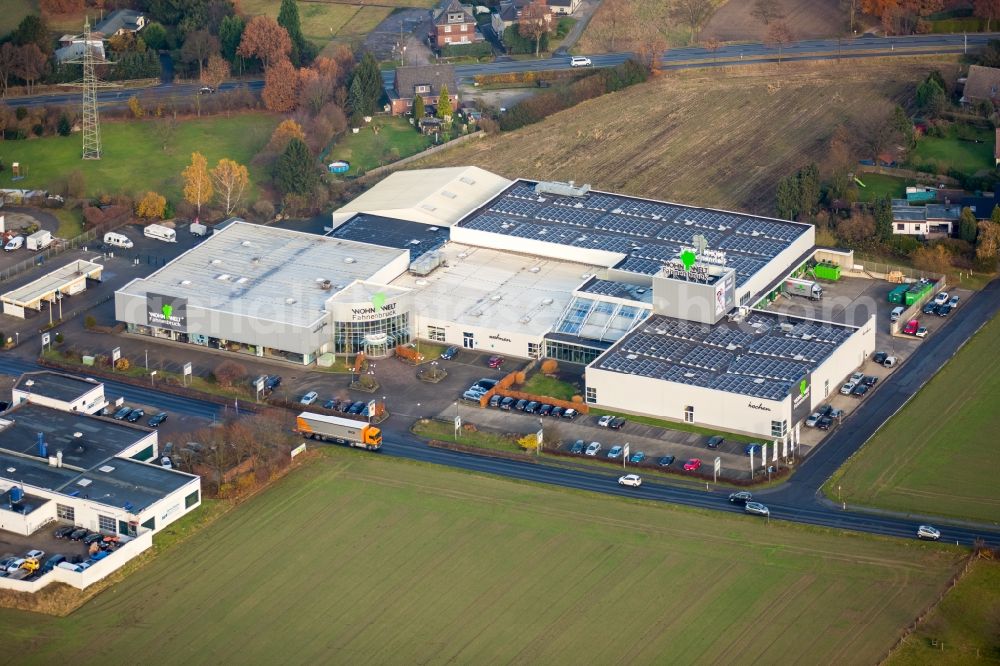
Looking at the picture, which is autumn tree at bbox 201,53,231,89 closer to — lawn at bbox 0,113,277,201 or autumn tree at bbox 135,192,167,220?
lawn at bbox 0,113,277,201

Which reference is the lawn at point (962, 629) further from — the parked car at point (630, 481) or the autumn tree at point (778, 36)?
the autumn tree at point (778, 36)

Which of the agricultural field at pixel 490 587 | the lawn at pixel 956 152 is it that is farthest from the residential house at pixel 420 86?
the agricultural field at pixel 490 587

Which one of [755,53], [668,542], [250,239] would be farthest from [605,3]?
[668,542]

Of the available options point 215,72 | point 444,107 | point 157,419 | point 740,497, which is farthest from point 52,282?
point 740,497

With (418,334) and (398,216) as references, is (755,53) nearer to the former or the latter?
(398,216)

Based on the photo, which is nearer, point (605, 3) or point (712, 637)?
point (712, 637)

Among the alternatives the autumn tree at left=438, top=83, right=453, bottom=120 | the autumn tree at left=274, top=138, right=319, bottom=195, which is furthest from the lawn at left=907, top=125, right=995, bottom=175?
the autumn tree at left=274, top=138, right=319, bottom=195

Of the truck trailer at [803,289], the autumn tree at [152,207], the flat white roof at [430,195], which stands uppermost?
the flat white roof at [430,195]
